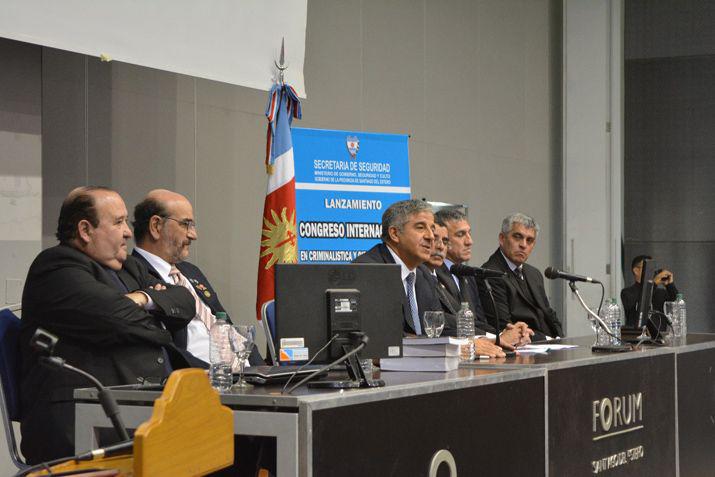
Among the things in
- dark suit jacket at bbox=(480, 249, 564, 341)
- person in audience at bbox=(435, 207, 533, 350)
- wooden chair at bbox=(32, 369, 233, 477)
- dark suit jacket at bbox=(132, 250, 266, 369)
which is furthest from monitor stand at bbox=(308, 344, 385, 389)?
dark suit jacket at bbox=(480, 249, 564, 341)

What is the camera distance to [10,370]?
10.1ft

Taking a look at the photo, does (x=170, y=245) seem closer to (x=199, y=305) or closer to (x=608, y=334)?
(x=199, y=305)

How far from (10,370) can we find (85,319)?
0.29m

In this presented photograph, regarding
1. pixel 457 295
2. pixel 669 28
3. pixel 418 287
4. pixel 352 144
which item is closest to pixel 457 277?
pixel 457 295

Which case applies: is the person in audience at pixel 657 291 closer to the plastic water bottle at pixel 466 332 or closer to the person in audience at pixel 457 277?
the person in audience at pixel 457 277

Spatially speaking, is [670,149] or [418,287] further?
[670,149]

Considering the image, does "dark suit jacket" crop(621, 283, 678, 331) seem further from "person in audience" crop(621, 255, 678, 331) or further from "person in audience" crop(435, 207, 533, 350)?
"person in audience" crop(435, 207, 533, 350)

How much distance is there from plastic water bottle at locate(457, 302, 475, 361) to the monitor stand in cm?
87

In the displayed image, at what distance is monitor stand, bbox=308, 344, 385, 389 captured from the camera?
8.29 ft

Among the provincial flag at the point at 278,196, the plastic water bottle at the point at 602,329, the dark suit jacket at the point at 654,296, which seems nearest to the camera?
the plastic water bottle at the point at 602,329

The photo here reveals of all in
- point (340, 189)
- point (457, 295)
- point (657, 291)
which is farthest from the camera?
point (657, 291)

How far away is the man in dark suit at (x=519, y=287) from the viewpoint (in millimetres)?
5855

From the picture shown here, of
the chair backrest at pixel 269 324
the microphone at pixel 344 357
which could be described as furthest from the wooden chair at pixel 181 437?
the chair backrest at pixel 269 324

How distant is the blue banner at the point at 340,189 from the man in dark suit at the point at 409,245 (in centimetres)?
81
